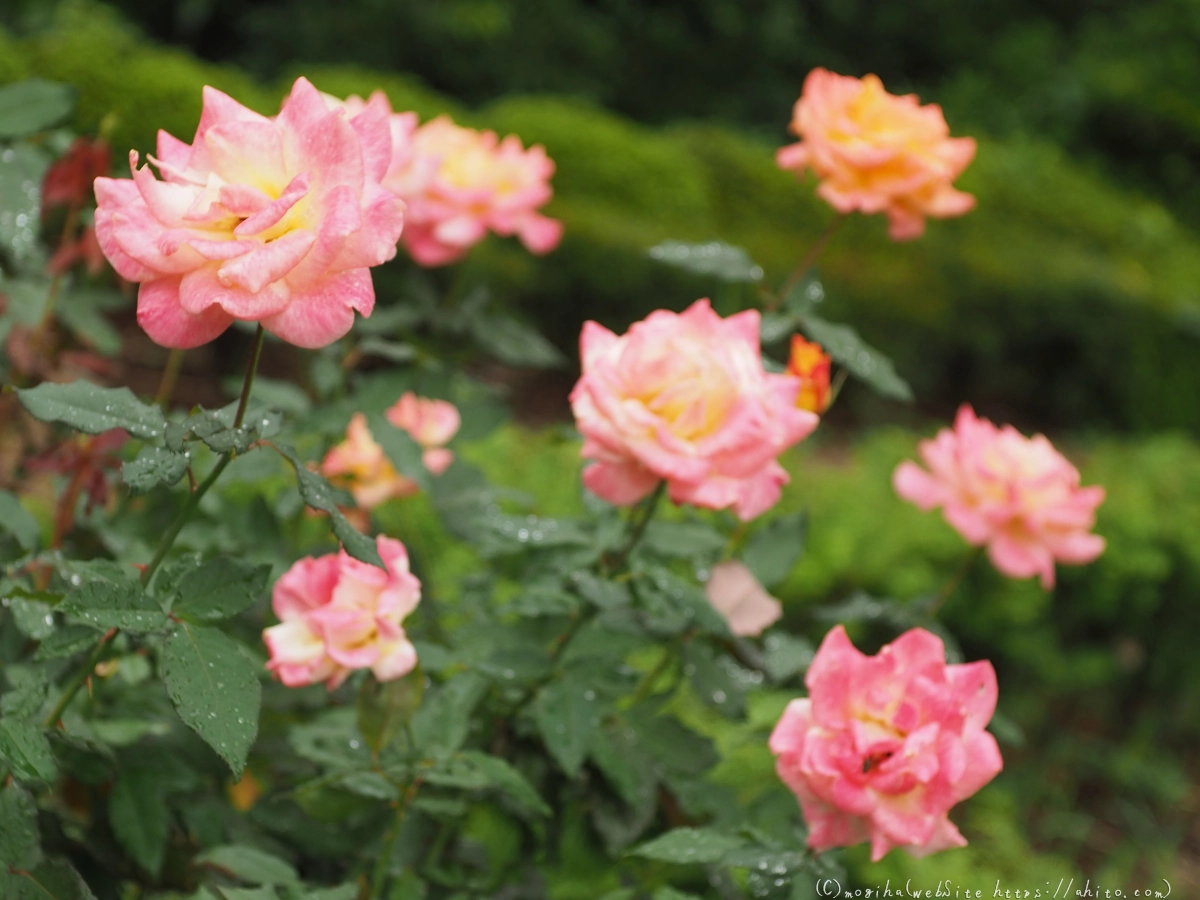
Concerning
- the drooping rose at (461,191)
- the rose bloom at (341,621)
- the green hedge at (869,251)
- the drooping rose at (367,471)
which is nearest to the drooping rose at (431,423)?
the drooping rose at (367,471)

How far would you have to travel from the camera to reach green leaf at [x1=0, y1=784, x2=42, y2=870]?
74 cm

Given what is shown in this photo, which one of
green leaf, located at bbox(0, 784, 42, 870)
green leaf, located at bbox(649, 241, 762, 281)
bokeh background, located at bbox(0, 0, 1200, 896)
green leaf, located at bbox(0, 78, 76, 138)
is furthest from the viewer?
bokeh background, located at bbox(0, 0, 1200, 896)

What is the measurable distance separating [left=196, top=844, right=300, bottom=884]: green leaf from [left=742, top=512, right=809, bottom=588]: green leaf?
48cm

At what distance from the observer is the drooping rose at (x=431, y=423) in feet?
4.25

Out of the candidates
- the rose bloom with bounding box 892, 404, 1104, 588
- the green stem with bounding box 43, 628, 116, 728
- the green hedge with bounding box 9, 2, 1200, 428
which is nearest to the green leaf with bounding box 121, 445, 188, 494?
the green stem with bounding box 43, 628, 116, 728

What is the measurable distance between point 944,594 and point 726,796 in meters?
0.30

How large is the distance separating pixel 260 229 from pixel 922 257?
173 inches

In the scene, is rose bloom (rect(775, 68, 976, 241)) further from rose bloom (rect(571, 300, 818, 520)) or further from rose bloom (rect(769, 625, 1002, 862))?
rose bloom (rect(769, 625, 1002, 862))

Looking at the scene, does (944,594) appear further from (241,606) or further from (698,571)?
(241,606)

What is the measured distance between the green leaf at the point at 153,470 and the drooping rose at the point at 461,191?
60 cm

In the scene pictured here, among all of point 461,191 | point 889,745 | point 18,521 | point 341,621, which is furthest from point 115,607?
point 461,191

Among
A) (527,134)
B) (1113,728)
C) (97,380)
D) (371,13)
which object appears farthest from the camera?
(371,13)

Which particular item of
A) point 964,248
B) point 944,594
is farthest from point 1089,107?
point 944,594

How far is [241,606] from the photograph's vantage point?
0.71 meters
